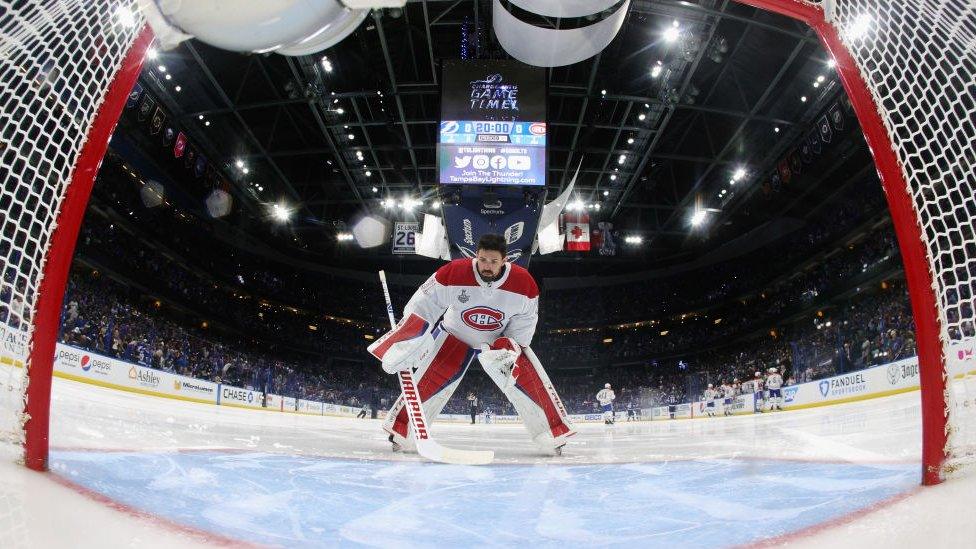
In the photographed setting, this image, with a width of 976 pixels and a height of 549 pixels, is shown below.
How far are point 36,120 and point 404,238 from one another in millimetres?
13181

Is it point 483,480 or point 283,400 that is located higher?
point 483,480

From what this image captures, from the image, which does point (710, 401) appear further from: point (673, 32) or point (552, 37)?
point (552, 37)

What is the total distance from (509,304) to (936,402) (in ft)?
8.45

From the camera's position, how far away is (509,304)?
12.6 ft

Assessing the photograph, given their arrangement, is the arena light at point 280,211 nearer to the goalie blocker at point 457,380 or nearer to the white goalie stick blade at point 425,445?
the goalie blocker at point 457,380

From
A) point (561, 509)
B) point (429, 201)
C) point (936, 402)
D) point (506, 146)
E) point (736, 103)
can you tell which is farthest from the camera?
point (429, 201)

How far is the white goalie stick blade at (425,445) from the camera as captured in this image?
10.1 ft

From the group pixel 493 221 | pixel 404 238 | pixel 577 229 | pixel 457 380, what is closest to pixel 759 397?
pixel 577 229

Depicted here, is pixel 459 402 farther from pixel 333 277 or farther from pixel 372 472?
pixel 372 472

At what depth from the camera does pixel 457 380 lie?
4.29 m

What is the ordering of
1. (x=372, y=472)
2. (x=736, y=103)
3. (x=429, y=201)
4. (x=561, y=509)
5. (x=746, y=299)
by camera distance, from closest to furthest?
(x=561, y=509)
(x=372, y=472)
(x=736, y=103)
(x=429, y=201)
(x=746, y=299)

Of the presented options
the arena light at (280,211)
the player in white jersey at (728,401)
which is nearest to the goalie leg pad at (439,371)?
the player in white jersey at (728,401)

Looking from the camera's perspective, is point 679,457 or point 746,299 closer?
point 679,457

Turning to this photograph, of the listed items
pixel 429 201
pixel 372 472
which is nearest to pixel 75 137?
pixel 372 472
